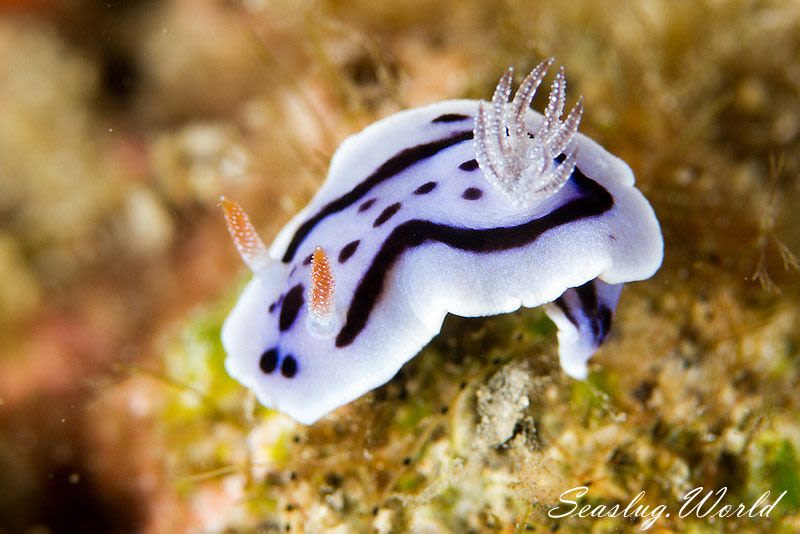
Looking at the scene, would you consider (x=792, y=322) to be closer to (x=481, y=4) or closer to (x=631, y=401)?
(x=631, y=401)

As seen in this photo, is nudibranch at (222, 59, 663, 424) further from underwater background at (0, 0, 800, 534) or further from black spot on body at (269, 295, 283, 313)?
underwater background at (0, 0, 800, 534)

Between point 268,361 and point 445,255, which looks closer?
point 445,255

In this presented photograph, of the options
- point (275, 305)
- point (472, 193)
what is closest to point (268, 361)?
point (275, 305)

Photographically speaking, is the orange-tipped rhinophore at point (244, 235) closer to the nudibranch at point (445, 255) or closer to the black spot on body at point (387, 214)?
the nudibranch at point (445, 255)

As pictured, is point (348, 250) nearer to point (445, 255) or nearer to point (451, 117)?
point (445, 255)

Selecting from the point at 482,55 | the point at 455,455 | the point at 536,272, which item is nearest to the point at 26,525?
the point at 455,455

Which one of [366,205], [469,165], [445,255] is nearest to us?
[445,255]

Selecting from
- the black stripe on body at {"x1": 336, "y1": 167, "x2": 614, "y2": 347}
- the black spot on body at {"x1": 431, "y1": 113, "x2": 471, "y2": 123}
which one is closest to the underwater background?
the black stripe on body at {"x1": 336, "y1": 167, "x2": 614, "y2": 347}
